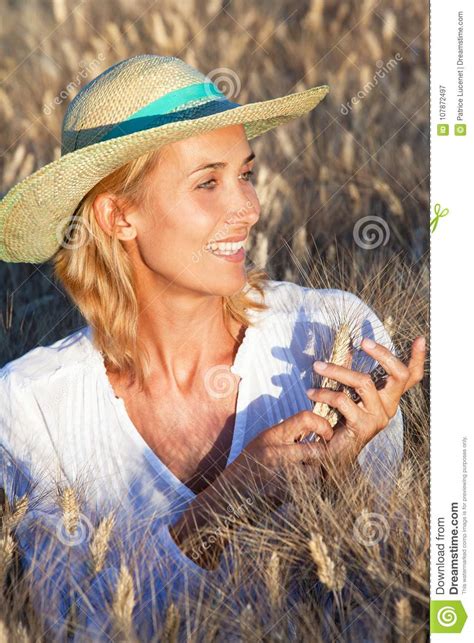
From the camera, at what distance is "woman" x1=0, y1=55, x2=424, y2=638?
7.23 ft

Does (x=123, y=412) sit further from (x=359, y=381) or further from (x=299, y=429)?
(x=359, y=381)

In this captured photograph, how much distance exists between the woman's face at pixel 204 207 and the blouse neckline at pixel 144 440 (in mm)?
236

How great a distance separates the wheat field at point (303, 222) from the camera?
202cm

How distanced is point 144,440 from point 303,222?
1206 millimetres

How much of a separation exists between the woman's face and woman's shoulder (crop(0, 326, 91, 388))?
16.0 inches

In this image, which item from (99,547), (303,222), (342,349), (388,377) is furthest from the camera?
(303,222)

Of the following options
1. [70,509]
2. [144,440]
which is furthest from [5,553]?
[144,440]

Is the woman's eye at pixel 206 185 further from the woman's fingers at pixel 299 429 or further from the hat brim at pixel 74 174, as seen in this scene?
the woman's fingers at pixel 299 429

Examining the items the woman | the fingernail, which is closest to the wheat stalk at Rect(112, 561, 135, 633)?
the woman

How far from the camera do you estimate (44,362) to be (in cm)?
259

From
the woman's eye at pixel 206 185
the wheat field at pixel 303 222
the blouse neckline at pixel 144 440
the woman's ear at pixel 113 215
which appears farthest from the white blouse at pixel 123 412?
the woman's eye at pixel 206 185
